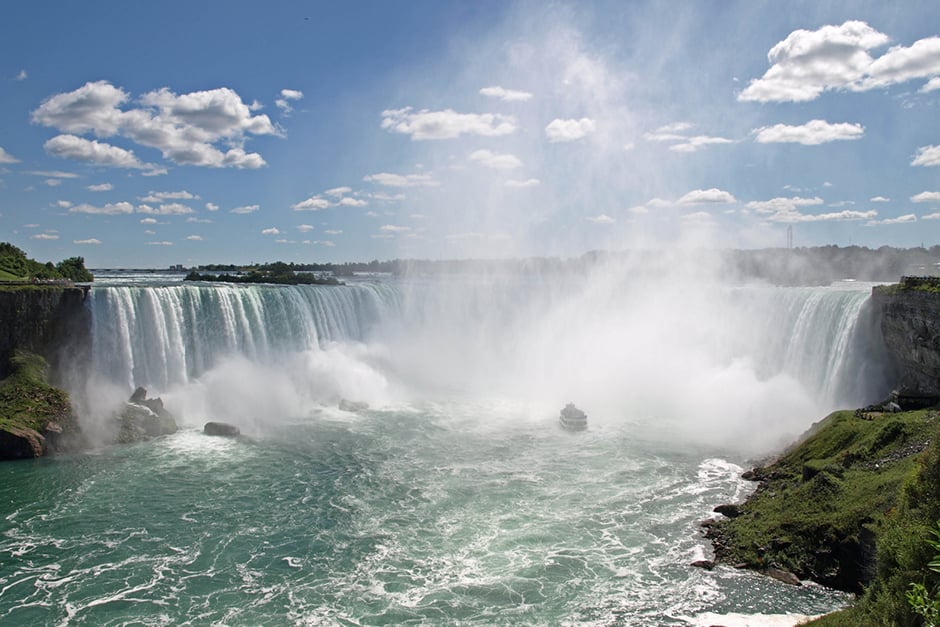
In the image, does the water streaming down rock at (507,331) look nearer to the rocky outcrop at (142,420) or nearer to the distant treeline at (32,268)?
the rocky outcrop at (142,420)

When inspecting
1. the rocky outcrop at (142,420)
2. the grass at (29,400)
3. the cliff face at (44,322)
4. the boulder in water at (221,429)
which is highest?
the cliff face at (44,322)

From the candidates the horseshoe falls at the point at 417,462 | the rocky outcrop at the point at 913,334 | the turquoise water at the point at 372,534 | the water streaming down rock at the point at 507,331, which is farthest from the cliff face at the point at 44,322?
the rocky outcrop at the point at 913,334

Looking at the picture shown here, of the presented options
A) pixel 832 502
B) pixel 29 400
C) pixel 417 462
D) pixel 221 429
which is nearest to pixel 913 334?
pixel 832 502

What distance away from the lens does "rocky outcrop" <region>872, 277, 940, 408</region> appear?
20297mm

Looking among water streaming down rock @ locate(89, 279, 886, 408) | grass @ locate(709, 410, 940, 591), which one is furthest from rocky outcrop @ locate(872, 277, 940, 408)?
grass @ locate(709, 410, 940, 591)

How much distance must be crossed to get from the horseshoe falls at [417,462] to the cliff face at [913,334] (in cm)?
133

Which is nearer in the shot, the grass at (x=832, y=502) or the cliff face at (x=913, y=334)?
the grass at (x=832, y=502)

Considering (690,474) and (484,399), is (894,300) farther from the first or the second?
(484,399)

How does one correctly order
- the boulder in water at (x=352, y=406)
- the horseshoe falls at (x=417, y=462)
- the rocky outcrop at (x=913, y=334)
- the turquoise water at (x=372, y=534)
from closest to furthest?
the turquoise water at (x=372, y=534), the horseshoe falls at (x=417, y=462), the rocky outcrop at (x=913, y=334), the boulder in water at (x=352, y=406)

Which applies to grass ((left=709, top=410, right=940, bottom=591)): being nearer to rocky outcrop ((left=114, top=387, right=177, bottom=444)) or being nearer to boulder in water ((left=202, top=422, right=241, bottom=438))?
boulder in water ((left=202, top=422, right=241, bottom=438))

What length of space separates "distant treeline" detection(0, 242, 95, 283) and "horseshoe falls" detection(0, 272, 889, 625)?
44.1 ft

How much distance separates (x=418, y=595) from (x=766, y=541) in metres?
7.55

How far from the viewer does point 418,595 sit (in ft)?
40.5

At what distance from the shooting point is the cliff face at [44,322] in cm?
2356
